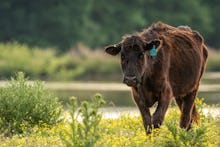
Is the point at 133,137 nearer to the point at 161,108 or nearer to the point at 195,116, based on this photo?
the point at 161,108

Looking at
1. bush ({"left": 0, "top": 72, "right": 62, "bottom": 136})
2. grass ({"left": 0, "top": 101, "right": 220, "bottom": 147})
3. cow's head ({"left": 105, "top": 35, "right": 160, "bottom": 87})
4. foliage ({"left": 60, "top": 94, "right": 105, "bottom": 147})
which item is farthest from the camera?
bush ({"left": 0, "top": 72, "right": 62, "bottom": 136})

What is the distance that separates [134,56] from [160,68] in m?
0.70

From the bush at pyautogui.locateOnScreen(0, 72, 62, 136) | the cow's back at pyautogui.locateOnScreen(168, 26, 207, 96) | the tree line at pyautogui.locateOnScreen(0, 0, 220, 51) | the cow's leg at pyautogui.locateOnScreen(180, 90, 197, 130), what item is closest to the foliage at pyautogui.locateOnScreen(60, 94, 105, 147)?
the cow's back at pyautogui.locateOnScreen(168, 26, 207, 96)

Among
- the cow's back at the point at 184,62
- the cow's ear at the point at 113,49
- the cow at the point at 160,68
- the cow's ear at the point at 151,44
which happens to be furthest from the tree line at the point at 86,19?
the cow's ear at the point at 151,44

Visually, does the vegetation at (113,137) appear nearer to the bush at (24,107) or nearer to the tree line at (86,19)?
the bush at (24,107)

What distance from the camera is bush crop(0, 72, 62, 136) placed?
14695 mm

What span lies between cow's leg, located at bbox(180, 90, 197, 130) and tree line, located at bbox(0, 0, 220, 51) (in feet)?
139

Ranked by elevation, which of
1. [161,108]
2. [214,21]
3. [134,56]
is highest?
[214,21]

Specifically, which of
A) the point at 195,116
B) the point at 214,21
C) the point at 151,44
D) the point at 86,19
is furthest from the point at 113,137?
the point at 214,21

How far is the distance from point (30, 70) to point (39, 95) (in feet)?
94.9

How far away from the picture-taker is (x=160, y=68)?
13.6m

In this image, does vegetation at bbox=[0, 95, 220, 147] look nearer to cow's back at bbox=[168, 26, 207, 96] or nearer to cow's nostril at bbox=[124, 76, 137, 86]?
cow's nostril at bbox=[124, 76, 137, 86]

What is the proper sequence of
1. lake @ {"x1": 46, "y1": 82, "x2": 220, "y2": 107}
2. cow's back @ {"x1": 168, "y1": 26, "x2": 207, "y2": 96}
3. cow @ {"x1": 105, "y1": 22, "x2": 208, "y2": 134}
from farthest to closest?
lake @ {"x1": 46, "y1": 82, "x2": 220, "y2": 107} → cow's back @ {"x1": 168, "y1": 26, "x2": 207, "y2": 96} → cow @ {"x1": 105, "y1": 22, "x2": 208, "y2": 134}

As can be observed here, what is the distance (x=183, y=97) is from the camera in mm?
15141
